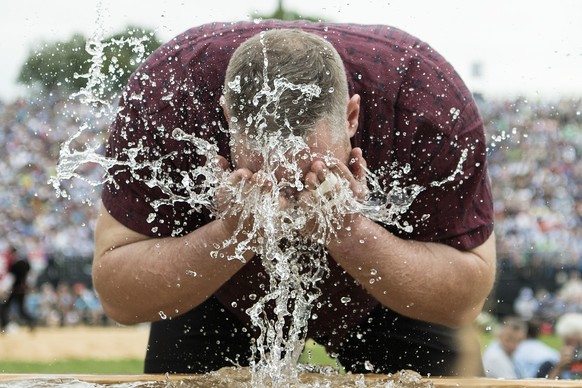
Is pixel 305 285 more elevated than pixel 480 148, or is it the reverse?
pixel 480 148

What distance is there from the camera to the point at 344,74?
7.02ft

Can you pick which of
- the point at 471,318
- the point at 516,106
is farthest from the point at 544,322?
the point at 471,318

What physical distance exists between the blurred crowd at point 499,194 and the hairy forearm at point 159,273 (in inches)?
407

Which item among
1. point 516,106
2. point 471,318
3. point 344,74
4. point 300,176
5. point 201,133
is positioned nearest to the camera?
point 300,176

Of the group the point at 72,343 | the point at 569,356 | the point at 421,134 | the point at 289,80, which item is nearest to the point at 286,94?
the point at 289,80

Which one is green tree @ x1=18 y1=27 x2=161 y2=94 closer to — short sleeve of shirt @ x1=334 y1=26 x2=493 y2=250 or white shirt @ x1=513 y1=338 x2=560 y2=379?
short sleeve of shirt @ x1=334 y1=26 x2=493 y2=250

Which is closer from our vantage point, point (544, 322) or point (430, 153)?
point (430, 153)

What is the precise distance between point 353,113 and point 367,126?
0.39ft

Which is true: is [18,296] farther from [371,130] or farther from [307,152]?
[307,152]


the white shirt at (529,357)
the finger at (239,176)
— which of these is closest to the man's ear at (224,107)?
the finger at (239,176)

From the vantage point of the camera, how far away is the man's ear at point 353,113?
2.17 m

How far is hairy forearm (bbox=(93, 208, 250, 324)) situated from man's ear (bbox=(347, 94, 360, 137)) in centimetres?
40

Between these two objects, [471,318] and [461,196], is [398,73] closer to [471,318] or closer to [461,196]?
[461,196]

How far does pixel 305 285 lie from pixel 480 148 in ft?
1.97
